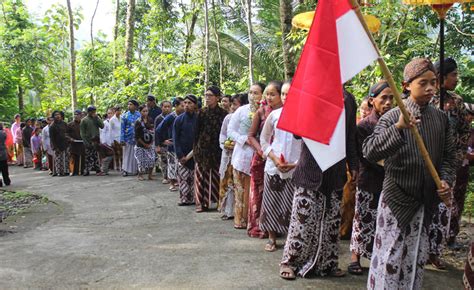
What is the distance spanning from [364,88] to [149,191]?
16.9ft

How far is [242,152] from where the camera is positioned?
6461 mm

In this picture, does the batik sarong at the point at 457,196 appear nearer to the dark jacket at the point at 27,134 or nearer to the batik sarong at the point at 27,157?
the dark jacket at the point at 27,134

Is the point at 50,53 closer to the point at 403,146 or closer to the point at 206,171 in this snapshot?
the point at 206,171

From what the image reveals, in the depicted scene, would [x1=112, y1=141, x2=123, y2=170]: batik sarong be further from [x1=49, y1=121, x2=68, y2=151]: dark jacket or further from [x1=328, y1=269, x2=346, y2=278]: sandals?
[x1=328, y1=269, x2=346, y2=278]: sandals

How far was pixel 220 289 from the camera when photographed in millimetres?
4305

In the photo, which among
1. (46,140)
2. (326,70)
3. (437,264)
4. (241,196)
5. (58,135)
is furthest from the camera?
(46,140)

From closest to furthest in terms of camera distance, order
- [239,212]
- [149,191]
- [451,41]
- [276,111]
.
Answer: [276,111]
[239,212]
[451,41]
[149,191]

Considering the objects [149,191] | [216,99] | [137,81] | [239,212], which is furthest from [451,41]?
[137,81]

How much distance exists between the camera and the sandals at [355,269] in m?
4.70

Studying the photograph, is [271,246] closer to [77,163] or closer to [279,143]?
[279,143]

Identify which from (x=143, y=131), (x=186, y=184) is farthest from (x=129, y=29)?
(x=186, y=184)

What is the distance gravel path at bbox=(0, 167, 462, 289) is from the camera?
A: 4527 millimetres

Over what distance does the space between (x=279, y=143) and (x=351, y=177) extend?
2.86 ft

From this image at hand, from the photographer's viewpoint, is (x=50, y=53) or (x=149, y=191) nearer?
(x=149, y=191)
